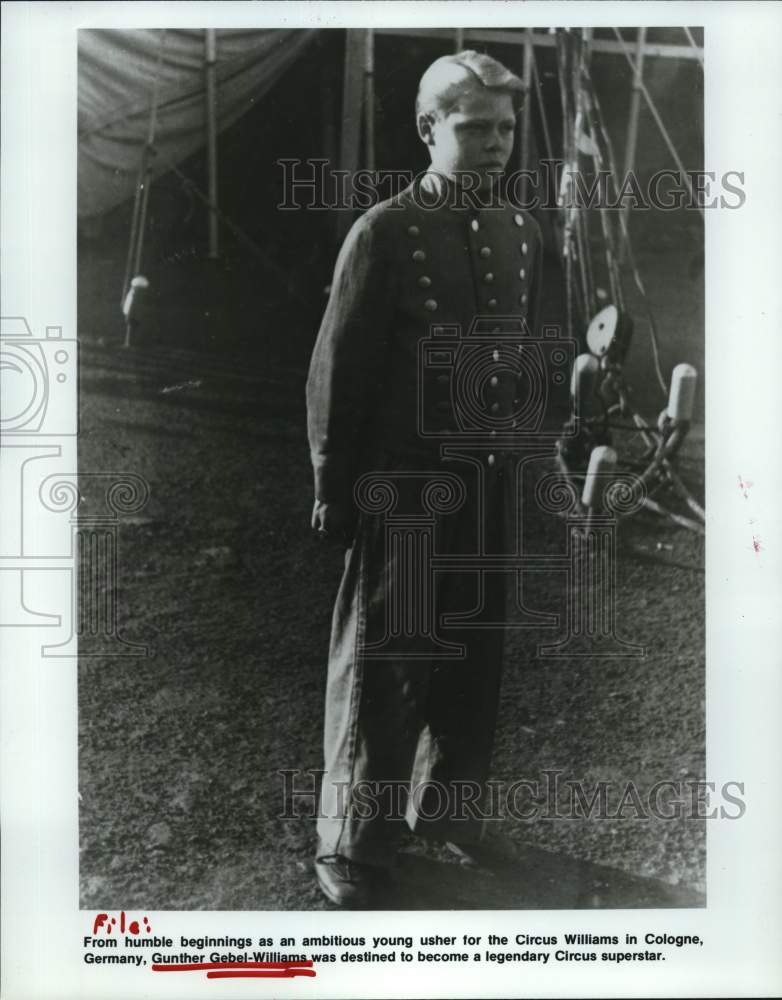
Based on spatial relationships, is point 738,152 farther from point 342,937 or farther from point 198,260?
point 342,937

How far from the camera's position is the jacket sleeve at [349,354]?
6.60 ft

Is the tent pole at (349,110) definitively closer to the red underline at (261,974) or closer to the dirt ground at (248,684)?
the dirt ground at (248,684)

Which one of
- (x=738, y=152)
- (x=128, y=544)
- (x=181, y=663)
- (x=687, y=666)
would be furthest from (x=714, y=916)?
(x=738, y=152)

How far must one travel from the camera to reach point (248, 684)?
2.17 meters

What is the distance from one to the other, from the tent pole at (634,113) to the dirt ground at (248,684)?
0.10 meters

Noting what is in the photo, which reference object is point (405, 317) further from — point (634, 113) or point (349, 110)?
point (634, 113)

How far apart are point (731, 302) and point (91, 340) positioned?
127cm

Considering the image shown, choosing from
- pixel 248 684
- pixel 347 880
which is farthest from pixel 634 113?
pixel 347 880

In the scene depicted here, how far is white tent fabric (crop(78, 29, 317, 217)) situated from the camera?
2.12 metres

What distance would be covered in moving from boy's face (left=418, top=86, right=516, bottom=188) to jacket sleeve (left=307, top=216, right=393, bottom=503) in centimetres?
19

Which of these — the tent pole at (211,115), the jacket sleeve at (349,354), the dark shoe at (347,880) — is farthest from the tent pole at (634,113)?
the dark shoe at (347,880)

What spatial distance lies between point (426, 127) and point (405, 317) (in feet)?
1.20

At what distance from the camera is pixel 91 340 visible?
2141mm

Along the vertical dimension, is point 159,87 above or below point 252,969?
above
